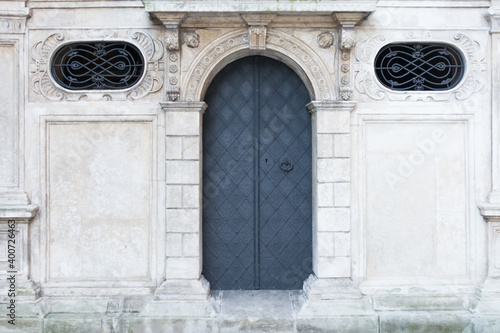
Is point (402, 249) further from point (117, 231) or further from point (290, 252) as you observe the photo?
point (117, 231)

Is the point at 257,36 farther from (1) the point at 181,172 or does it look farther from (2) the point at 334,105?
(1) the point at 181,172

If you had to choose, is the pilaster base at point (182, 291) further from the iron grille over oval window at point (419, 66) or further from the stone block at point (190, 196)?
the iron grille over oval window at point (419, 66)

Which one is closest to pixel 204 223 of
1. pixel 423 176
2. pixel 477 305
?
pixel 423 176

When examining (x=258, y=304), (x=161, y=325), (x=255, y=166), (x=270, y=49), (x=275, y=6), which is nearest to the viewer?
(x=275, y=6)

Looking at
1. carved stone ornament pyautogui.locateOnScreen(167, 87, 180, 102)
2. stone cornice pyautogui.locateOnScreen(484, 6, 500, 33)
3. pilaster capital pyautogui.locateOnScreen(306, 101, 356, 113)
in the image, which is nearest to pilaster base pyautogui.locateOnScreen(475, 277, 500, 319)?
pilaster capital pyautogui.locateOnScreen(306, 101, 356, 113)

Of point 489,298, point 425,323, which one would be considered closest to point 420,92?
point 489,298

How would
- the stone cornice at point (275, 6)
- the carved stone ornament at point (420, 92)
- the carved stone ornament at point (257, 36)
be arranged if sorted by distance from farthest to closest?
1. the carved stone ornament at point (420, 92)
2. the carved stone ornament at point (257, 36)
3. the stone cornice at point (275, 6)

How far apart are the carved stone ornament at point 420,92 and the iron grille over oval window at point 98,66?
258cm

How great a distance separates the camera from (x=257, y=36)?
493 centimetres

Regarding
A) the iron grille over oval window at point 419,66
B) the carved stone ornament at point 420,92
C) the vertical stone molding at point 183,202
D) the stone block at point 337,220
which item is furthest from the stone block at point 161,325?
the iron grille over oval window at point 419,66

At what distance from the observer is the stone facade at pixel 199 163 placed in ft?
16.3

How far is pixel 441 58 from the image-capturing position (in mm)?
5227

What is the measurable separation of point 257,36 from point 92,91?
6.62 feet

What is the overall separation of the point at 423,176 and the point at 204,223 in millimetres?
2700
